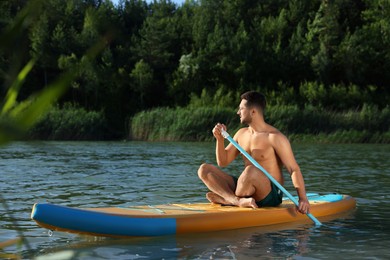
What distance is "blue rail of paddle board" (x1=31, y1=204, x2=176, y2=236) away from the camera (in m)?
3.77

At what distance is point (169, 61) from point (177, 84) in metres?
2.88

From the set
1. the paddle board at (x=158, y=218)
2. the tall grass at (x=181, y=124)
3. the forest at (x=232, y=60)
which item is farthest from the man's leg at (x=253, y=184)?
the forest at (x=232, y=60)

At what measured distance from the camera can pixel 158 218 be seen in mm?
4320

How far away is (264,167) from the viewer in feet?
15.9

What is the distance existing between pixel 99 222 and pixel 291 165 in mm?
1531

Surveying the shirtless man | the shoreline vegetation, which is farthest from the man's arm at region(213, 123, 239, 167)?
the shoreline vegetation

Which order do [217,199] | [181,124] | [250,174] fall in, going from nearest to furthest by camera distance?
[250,174] → [217,199] → [181,124]

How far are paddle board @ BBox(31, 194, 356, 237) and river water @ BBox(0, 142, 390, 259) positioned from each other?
0.07 meters

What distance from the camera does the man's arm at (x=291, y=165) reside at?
4660 millimetres

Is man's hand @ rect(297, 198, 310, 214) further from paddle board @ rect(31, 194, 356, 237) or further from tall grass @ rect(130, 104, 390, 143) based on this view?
tall grass @ rect(130, 104, 390, 143)

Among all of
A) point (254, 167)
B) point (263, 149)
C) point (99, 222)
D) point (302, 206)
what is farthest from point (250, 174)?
point (99, 222)

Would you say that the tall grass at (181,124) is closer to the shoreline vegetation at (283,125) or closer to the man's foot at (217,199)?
the shoreline vegetation at (283,125)

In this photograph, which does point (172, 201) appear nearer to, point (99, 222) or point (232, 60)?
point (99, 222)

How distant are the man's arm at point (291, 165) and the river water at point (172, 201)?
8.6 inches
